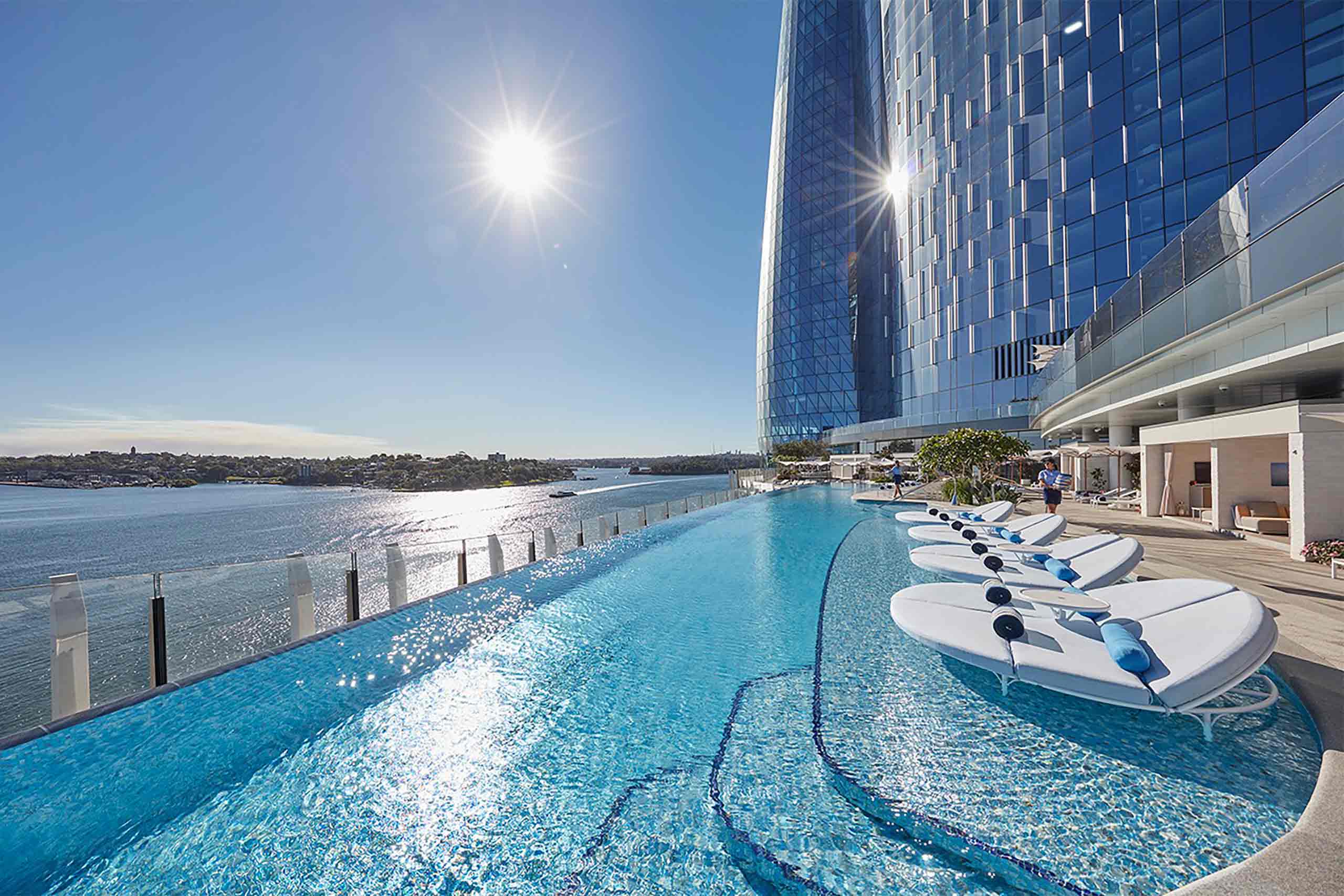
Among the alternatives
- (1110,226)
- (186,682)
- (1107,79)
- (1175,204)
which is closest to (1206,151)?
(1175,204)

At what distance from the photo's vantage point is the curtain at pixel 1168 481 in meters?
12.7

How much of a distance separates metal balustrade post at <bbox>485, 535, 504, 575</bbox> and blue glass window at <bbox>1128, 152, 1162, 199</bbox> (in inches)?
1225

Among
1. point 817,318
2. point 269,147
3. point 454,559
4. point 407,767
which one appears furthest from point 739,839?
point 817,318

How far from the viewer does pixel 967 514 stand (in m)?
11.9

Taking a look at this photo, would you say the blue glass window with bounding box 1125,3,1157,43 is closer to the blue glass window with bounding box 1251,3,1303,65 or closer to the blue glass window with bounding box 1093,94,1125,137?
A: the blue glass window with bounding box 1093,94,1125,137

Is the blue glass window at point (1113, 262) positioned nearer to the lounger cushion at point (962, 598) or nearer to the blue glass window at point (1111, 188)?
the blue glass window at point (1111, 188)

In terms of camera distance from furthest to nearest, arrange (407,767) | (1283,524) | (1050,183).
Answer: (1050,183)
(1283,524)
(407,767)

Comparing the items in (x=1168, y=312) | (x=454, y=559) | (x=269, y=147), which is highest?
(x=269, y=147)

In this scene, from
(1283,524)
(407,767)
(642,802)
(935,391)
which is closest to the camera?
(642,802)

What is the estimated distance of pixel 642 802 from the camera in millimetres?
3059

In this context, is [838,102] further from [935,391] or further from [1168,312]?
[1168,312]

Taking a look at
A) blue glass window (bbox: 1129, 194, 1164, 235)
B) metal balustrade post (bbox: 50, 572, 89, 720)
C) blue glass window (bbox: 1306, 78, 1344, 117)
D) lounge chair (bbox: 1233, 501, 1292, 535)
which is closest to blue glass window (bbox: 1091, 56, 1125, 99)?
blue glass window (bbox: 1129, 194, 1164, 235)

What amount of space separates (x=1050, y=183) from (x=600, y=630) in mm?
33218

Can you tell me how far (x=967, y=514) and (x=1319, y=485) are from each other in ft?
17.9
